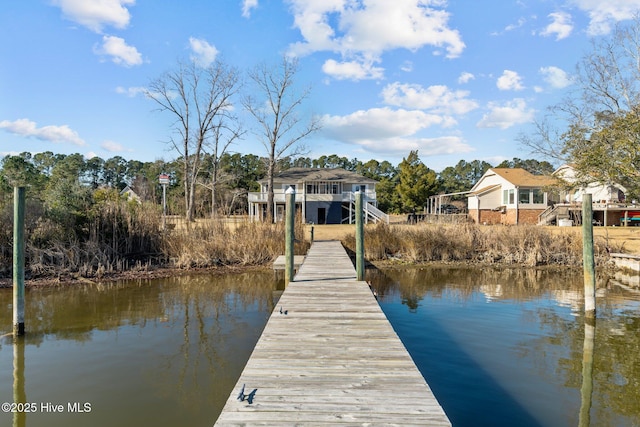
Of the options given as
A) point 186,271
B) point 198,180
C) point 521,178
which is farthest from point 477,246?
point 198,180

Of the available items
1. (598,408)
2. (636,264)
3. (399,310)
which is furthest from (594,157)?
(598,408)

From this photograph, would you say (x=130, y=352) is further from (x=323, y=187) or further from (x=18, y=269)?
(x=323, y=187)

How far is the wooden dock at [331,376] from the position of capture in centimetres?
324

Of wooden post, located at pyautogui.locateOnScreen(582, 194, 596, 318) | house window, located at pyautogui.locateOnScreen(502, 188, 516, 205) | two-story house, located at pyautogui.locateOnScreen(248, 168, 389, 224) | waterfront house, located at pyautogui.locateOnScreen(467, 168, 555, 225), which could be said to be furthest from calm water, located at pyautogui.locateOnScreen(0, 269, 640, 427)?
house window, located at pyautogui.locateOnScreen(502, 188, 516, 205)

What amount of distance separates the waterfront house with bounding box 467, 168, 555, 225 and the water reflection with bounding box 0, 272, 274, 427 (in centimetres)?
3017

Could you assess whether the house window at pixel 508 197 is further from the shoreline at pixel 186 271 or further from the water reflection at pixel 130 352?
the water reflection at pixel 130 352

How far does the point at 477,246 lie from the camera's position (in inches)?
679

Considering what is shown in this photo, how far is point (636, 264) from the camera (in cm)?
1512

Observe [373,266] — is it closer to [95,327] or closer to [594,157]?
[95,327]

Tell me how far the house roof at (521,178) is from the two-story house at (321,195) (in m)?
12.5

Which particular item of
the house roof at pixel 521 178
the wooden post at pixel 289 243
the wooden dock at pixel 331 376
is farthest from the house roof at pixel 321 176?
the wooden dock at pixel 331 376

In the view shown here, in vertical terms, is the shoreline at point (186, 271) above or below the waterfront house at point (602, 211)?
below

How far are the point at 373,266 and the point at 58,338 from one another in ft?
34.8

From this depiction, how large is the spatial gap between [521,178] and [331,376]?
129 feet
